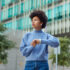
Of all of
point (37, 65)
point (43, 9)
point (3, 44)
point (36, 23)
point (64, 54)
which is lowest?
point (64, 54)

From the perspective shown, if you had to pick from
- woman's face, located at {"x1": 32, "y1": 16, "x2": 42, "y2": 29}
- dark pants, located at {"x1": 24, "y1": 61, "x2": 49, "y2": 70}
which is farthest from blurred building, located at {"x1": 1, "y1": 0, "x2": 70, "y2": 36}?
dark pants, located at {"x1": 24, "y1": 61, "x2": 49, "y2": 70}

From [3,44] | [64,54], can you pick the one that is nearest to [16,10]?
[64,54]

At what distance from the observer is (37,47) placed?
313 cm

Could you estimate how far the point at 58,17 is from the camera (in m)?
42.5

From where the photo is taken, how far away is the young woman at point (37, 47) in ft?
10.0

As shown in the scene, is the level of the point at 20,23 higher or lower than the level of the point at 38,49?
higher

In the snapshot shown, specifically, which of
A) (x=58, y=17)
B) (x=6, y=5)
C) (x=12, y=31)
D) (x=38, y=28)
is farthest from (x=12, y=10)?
(x=38, y=28)

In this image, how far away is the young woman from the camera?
3.06 m

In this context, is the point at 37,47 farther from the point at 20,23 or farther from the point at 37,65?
the point at 20,23

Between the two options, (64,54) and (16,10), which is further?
(16,10)

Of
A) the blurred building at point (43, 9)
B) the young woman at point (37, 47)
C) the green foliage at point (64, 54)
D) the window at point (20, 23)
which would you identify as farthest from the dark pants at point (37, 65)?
the window at point (20, 23)

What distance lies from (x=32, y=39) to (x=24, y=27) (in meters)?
43.9

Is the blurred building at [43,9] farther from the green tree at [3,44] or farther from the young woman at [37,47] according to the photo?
the young woman at [37,47]

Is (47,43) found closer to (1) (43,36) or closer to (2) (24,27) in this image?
(1) (43,36)
